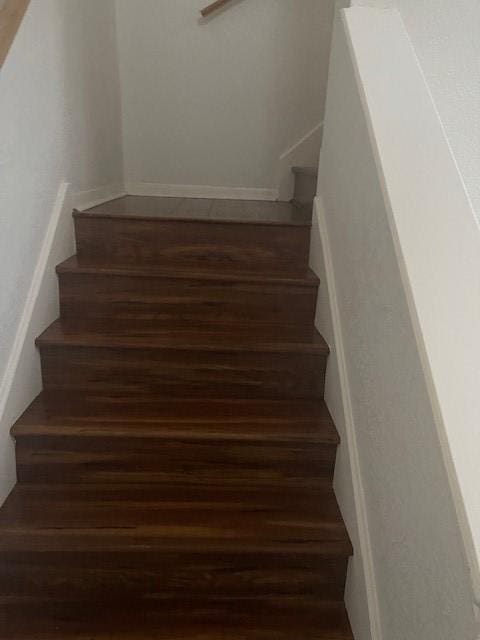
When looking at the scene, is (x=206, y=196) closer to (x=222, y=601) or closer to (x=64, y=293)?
(x=64, y=293)

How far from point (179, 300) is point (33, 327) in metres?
0.46

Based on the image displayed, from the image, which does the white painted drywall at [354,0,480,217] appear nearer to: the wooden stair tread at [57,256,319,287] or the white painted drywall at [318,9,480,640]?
the white painted drywall at [318,9,480,640]

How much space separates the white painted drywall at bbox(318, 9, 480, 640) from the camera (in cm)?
72

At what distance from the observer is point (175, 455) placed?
4.40 ft

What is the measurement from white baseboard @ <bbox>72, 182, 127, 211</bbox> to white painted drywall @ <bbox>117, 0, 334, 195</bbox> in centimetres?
20

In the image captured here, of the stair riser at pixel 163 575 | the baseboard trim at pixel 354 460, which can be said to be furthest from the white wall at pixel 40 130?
the baseboard trim at pixel 354 460

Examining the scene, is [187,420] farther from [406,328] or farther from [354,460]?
→ [406,328]

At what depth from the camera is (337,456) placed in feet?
4.45

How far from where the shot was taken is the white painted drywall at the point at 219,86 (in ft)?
8.32

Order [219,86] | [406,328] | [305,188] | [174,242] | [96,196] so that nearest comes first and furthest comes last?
[406,328]
[174,242]
[96,196]
[305,188]
[219,86]

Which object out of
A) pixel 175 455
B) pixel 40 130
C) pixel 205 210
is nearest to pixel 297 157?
pixel 205 210

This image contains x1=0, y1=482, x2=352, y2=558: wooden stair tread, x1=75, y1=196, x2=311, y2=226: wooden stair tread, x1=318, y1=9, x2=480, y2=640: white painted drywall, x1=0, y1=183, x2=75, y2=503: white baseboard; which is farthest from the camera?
x1=75, y1=196, x2=311, y2=226: wooden stair tread

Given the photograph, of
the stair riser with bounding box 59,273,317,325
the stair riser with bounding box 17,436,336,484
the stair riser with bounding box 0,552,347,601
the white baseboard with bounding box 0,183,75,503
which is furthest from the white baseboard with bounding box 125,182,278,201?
the stair riser with bounding box 0,552,347,601

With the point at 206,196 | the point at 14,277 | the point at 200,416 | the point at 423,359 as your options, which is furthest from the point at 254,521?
the point at 206,196
